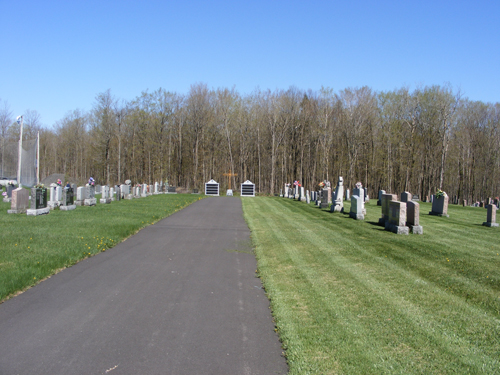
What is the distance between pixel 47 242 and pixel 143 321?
567 cm

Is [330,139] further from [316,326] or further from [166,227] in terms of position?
[316,326]

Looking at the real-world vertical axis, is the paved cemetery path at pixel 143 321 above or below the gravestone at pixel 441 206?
below

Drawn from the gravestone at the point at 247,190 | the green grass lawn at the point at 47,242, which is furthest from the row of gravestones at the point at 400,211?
the gravestone at the point at 247,190

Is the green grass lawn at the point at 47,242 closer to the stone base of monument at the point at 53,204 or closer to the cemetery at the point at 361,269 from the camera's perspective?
the cemetery at the point at 361,269

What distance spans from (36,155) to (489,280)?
2472 cm

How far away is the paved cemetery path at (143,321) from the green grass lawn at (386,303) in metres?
0.43

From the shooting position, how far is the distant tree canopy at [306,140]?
46.4m

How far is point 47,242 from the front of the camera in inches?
362

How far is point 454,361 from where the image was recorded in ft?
12.3

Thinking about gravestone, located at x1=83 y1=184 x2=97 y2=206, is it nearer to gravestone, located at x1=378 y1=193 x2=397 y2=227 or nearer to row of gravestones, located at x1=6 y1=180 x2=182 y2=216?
row of gravestones, located at x1=6 y1=180 x2=182 y2=216

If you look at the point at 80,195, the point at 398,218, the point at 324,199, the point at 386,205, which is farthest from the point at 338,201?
the point at 80,195

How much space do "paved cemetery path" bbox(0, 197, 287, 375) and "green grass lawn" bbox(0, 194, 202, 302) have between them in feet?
0.98

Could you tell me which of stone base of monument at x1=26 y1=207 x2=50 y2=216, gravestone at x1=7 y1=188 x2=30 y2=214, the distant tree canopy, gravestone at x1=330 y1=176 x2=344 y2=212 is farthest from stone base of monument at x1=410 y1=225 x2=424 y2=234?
the distant tree canopy

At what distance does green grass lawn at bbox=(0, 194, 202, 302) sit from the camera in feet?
21.4
